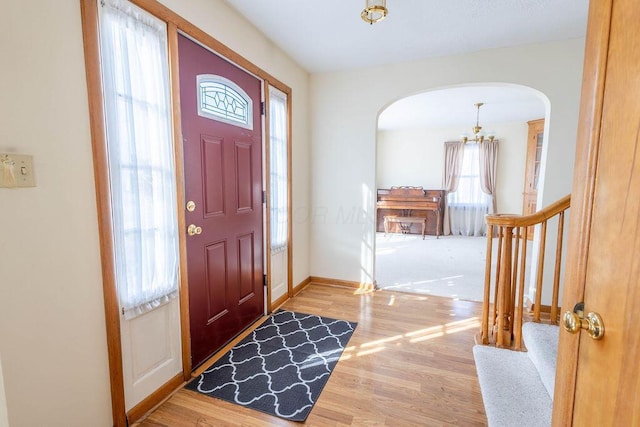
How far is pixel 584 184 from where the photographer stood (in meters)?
0.71

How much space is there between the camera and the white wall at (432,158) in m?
6.35

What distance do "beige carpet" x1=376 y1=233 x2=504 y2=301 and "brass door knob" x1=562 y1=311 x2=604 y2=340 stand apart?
8.87ft

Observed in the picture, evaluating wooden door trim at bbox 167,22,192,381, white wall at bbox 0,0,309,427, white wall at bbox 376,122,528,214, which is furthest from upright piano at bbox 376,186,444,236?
white wall at bbox 0,0,309,427

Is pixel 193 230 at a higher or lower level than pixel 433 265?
higher

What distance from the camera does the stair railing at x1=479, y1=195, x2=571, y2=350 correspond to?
190cm

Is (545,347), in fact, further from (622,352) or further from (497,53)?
(497,53)

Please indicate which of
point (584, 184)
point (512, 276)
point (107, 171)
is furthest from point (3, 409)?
point (512, 276)

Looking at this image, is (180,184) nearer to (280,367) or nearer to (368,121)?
(280,367)

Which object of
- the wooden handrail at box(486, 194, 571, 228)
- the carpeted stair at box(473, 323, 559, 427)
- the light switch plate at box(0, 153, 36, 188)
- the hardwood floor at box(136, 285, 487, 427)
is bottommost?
the hardwood floor at box(136, 285, 487, 427)

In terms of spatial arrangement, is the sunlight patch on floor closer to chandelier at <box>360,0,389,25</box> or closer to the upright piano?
chandelier at <box>360,0,389,25</box>

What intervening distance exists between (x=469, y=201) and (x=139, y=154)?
22.3ft

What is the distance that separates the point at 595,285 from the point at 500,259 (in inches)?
61.8

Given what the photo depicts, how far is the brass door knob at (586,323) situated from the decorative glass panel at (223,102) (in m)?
2.02

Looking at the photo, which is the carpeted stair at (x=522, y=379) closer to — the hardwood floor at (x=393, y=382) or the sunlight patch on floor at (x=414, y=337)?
the hardwood floor at (x=393, y=382)
